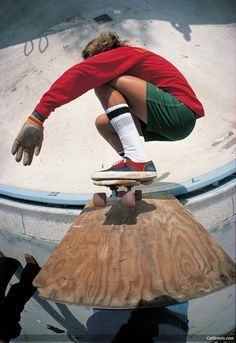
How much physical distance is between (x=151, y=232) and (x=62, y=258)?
1.45ft

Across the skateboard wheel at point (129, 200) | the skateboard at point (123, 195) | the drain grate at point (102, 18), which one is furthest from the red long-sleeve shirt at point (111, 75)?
the drain grate at point (102, 18)

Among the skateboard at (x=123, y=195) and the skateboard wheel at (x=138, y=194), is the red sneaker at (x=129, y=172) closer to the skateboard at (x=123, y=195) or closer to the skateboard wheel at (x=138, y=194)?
the skateboard at (x=123, y=195)

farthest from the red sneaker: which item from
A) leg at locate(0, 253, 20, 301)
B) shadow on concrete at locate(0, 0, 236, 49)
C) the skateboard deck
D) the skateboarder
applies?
shadow on concrete at locate(0, 0, 236, 49)

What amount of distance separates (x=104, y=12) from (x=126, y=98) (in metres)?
3.56

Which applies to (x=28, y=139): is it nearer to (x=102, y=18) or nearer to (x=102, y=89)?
(x=102, y=89)

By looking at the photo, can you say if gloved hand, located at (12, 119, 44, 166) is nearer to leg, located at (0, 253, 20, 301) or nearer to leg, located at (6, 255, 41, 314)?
leg, located at (6, 255, 41, 314)

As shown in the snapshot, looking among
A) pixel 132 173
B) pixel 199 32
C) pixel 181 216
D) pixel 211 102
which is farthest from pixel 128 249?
pixel 199 32

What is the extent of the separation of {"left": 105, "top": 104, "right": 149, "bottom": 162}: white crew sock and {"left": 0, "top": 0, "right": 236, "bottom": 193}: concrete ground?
27.7 inches

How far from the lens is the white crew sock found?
214cm

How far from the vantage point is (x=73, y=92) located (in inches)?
81.8

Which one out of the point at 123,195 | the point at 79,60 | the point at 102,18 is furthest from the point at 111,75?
the point at 102,18

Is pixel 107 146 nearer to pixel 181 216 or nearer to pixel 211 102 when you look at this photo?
pixel 211 102

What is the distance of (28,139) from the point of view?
209 centimetres

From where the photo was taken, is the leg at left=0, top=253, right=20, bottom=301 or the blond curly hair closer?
the blond curly hair
